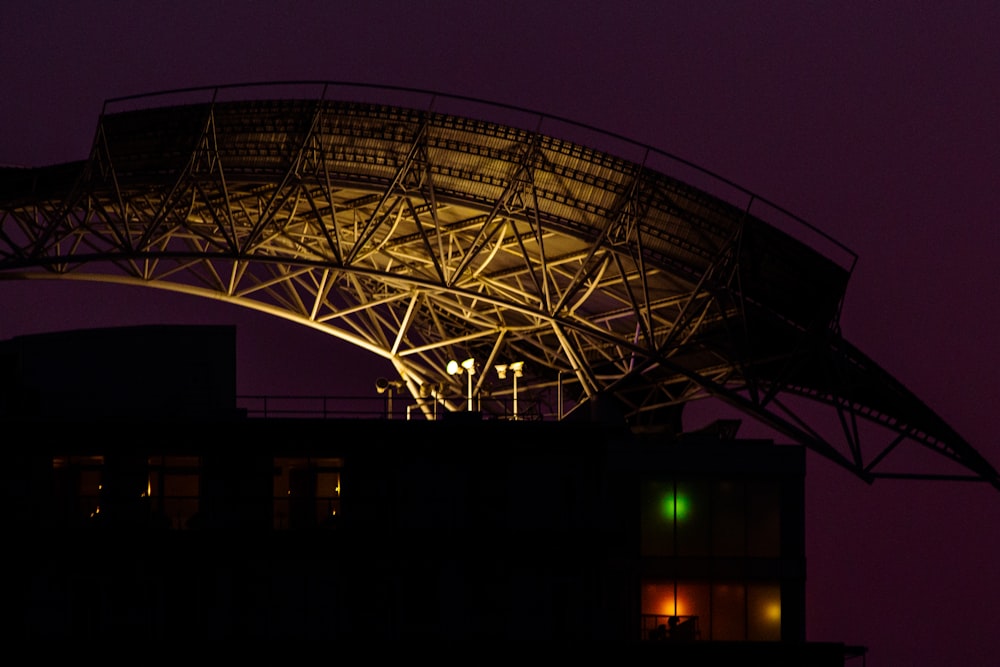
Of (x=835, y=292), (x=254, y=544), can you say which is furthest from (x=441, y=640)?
(x=835, y=292)

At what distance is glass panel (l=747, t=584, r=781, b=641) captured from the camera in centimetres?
5478

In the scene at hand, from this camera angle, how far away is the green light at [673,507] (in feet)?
183

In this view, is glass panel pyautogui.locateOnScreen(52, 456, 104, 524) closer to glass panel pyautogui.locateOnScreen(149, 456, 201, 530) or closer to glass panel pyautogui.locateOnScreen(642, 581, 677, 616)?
glass panel pyautogui.locateOnScreen(149, 456, 201, 530)

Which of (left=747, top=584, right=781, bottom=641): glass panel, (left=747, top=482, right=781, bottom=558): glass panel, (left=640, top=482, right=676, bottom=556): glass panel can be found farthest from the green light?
(left=747, top=584, right=781, bottom=641): glass panel

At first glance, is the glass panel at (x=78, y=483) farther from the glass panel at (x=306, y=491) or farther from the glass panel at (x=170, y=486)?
the glass panel at (x=306, y=491)

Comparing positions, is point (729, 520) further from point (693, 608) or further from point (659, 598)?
point (659, 598)

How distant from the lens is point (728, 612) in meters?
55.1

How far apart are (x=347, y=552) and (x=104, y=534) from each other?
683 cm

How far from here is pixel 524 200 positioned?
64.2m

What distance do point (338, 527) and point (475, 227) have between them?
17595 millimetres

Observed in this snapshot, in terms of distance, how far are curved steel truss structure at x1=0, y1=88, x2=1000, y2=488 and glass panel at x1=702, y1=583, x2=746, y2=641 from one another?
36.8ft

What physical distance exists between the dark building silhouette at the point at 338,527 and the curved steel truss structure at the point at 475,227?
31.5ft

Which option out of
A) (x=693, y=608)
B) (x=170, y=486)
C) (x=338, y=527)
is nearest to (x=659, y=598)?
(x=693, y=608)

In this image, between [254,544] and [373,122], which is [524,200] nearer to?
[373,122]
